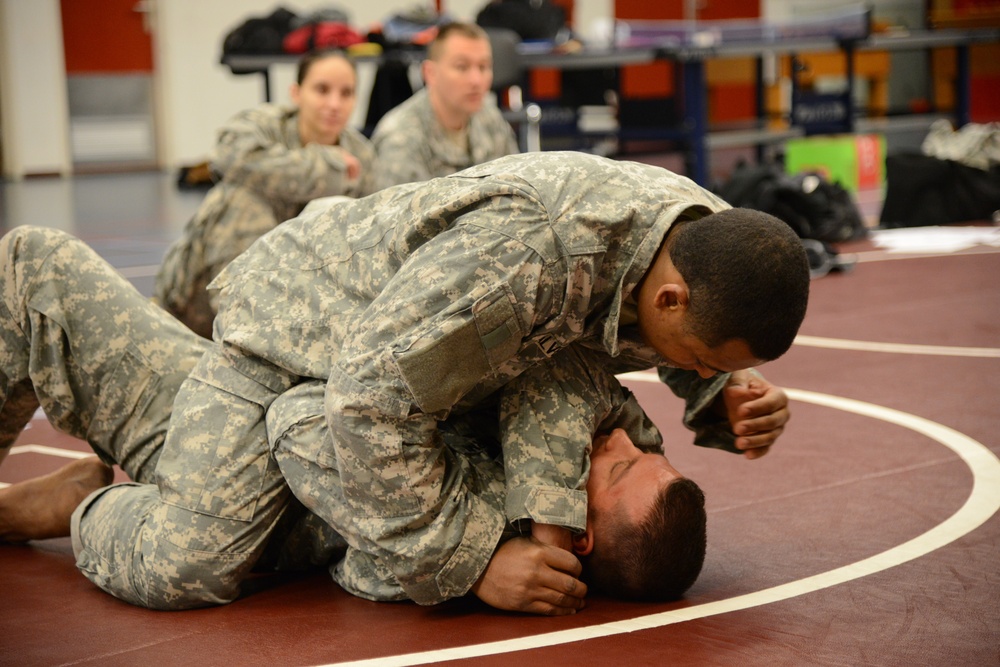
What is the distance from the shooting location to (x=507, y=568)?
194 cm

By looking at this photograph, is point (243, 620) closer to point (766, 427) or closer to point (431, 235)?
point (431, 235)

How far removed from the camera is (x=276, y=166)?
4.59 meters

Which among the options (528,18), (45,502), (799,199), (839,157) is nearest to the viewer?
(45,502)

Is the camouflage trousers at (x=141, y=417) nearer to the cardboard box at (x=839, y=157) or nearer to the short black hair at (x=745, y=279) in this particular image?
the short black hair at (x=745, y=279)

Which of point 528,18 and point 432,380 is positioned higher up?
point 528,18

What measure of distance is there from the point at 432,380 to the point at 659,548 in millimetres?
480

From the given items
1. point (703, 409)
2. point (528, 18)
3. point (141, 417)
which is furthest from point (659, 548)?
point (528, 18)

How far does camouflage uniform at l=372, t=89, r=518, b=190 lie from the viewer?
4961mm

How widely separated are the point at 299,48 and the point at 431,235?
6.64 m

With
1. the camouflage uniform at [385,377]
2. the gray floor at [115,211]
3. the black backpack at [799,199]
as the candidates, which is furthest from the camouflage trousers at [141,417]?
the black backpack at [799,199]

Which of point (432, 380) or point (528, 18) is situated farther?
point (528, 18)

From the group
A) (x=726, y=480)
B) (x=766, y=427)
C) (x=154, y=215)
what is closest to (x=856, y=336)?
(x=726, y=480)

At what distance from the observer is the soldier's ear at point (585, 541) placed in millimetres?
1976

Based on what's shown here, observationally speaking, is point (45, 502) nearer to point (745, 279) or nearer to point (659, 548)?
point (659, 548)
